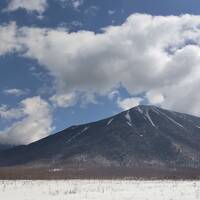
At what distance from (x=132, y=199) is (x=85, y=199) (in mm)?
3039

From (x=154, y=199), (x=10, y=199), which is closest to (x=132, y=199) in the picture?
(x=154, y=199)

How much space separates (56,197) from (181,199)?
848 cm

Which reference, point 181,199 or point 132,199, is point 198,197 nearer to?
point 181,199

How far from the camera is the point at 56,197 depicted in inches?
1166

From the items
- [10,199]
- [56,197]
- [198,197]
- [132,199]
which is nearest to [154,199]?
[132,199]

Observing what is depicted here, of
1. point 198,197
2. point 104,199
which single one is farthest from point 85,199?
point 198,197

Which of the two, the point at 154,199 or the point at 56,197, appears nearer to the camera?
the point at 154,199

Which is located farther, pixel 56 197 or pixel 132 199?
pixel 56 197

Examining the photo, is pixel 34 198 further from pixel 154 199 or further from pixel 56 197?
pixel 154 199

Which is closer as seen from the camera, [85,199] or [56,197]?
[85,199]

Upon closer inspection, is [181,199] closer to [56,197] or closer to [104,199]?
[104,199]

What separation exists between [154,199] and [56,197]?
680 centimetres

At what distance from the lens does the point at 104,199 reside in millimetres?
28047

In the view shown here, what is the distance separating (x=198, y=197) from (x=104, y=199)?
6305 mm
